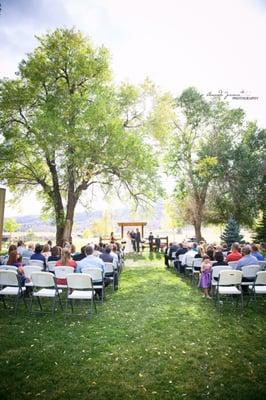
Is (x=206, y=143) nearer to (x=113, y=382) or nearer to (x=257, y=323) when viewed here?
(x=257, y=323)

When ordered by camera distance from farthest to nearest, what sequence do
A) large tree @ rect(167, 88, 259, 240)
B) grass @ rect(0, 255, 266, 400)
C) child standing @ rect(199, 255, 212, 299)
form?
large tree @ rect(167, 88, 259, 240)
child standing @ rect(199, 255, 212, 299)
grass @ rect(0, 255, 266, 400)

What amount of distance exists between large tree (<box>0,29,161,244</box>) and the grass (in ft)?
40.0

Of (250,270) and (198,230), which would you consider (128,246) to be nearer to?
(198,230)

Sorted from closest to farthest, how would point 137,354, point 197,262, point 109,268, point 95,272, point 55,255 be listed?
point 137,354
point 95,272
point 109,268
point 55,255
point 197,262

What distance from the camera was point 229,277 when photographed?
25.1 ft

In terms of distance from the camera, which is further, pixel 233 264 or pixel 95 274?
pixel 233 264

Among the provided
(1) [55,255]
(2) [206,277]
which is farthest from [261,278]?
(1) [55,255]

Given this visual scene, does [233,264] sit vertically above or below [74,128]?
below

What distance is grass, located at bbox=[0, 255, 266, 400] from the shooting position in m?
4.02

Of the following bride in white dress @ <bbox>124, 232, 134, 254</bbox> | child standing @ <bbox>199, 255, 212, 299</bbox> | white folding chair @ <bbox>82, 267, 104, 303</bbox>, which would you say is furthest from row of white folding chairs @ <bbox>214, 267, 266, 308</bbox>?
bride in white dress @ <bbox>124, 232, 134, 254</bbox>

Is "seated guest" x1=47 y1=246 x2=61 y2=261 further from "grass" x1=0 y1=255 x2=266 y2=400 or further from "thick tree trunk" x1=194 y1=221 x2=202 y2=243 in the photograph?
"thick tree trunk" x1=194 y1=221 x2=202 y2=243

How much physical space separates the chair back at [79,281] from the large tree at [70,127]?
38.6 feet

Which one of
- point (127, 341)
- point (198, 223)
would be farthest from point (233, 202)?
point (127, 341)

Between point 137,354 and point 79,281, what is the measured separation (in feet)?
7.94
